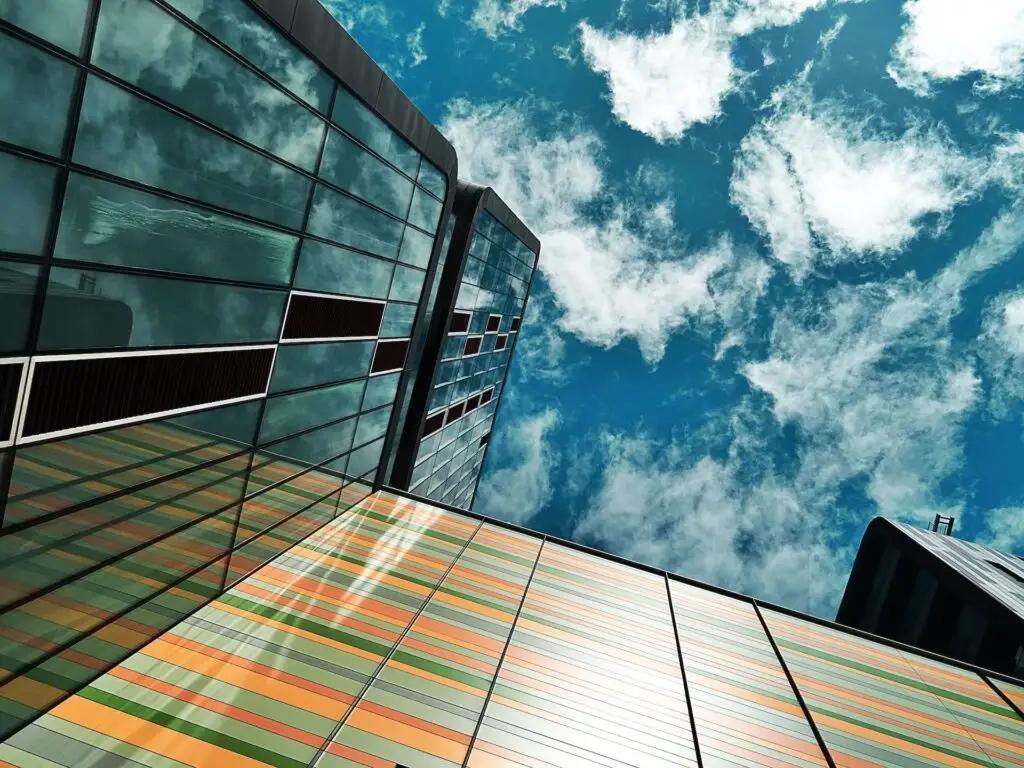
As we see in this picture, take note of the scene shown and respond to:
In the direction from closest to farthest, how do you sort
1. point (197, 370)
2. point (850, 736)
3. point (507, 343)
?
point (197, 370), point (850, 736), point (507, 343)

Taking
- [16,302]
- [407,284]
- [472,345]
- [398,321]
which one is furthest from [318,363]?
[472,345]

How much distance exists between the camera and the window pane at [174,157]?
816cm

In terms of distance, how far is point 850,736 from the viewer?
53.5ft

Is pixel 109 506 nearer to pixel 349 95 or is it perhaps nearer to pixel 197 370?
pixel 197 370

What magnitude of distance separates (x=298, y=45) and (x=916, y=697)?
82.0 ft

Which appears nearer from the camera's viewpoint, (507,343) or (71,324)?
(71,324)

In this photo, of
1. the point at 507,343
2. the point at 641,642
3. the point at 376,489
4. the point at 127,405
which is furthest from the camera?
the point at 507,343

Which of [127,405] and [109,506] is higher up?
[127,405]

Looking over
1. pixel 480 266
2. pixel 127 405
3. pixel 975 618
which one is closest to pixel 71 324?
pixel 127 405

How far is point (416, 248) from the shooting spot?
21.3 m

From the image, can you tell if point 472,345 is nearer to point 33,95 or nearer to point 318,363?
point 318,363

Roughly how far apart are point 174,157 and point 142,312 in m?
2.54

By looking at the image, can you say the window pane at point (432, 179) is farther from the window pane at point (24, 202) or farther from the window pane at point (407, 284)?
the window pane at point (24, 202)

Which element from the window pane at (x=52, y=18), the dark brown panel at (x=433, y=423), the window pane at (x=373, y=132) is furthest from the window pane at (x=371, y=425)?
the window pane at (x=52, y=18)
